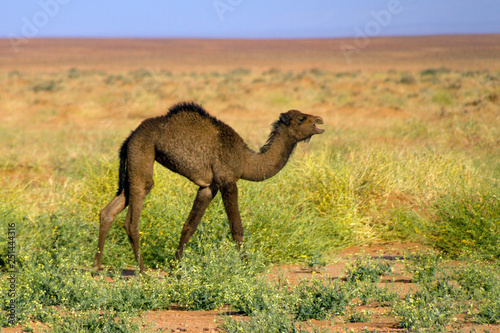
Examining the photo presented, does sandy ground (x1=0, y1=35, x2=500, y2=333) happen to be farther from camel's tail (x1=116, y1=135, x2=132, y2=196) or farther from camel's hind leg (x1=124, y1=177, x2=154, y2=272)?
camel's hind leg (x1=124, y1=177, x2=154, y2=272)

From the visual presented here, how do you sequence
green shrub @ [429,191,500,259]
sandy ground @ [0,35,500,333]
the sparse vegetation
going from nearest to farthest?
the sparse vegetation, green shrub @ [429,191,500,259], sandy ground @ [0,35,500,333]

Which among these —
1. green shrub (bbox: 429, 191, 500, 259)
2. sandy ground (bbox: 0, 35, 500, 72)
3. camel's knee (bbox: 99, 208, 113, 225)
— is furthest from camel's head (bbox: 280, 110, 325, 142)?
sandy ground (bbox: 0, 35, 500, 72)

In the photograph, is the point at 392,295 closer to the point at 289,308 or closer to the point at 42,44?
the point at 289,308

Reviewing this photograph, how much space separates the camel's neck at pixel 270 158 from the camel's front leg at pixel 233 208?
278mm

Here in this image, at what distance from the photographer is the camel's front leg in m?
6.39

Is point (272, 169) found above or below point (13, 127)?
above

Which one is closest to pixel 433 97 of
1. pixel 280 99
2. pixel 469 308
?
pixel 280 99

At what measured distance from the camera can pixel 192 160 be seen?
251 inches

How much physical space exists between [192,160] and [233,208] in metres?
0.62

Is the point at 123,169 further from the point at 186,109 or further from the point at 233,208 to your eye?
the point at 233,208

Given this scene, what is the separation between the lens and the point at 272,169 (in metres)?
6.64

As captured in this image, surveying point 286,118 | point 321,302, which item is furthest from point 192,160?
point 321,302

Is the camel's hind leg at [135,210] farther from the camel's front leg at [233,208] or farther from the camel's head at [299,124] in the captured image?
the camel's head at [299,124]

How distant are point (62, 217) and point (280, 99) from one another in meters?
24.4
